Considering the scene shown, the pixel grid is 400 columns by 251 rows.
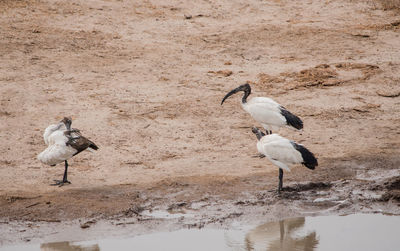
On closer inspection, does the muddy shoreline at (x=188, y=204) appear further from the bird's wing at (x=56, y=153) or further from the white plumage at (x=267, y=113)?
the white plumage at (x=267, y=113)

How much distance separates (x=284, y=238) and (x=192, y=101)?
421 centimetres

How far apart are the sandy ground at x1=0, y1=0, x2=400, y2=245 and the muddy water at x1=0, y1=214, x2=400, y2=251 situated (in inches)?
9.1

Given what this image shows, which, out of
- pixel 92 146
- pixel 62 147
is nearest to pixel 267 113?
pixel 92 146

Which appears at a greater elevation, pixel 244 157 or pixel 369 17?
pixel 369 17

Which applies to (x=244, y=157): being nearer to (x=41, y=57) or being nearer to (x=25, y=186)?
(x=25, y=186)

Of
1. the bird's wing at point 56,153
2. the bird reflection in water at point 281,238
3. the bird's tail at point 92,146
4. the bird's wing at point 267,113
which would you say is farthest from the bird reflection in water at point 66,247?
the bird's wing at point 267,113

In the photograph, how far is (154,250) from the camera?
756 cm

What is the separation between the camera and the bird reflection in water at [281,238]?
25.8 ft

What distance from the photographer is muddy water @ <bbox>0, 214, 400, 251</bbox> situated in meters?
7.63

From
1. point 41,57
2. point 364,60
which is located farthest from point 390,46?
point 41,57

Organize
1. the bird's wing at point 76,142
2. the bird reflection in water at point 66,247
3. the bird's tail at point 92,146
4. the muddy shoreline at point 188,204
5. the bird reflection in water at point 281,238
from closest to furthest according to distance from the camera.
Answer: the bird reflection in water at point 66,247 < the bird reflection in water at point 281,238 < the muddy shoreline at point 188,204 < the bird's wing at point 76,142 < the bird's tail at point 92,146

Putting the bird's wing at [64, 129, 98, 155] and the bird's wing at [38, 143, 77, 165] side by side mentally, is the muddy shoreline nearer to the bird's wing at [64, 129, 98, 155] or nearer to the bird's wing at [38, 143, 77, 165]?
the bird's wing at [38, 143, 77, 165]

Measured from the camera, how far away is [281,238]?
315 inches

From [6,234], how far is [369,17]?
10.6 metres
